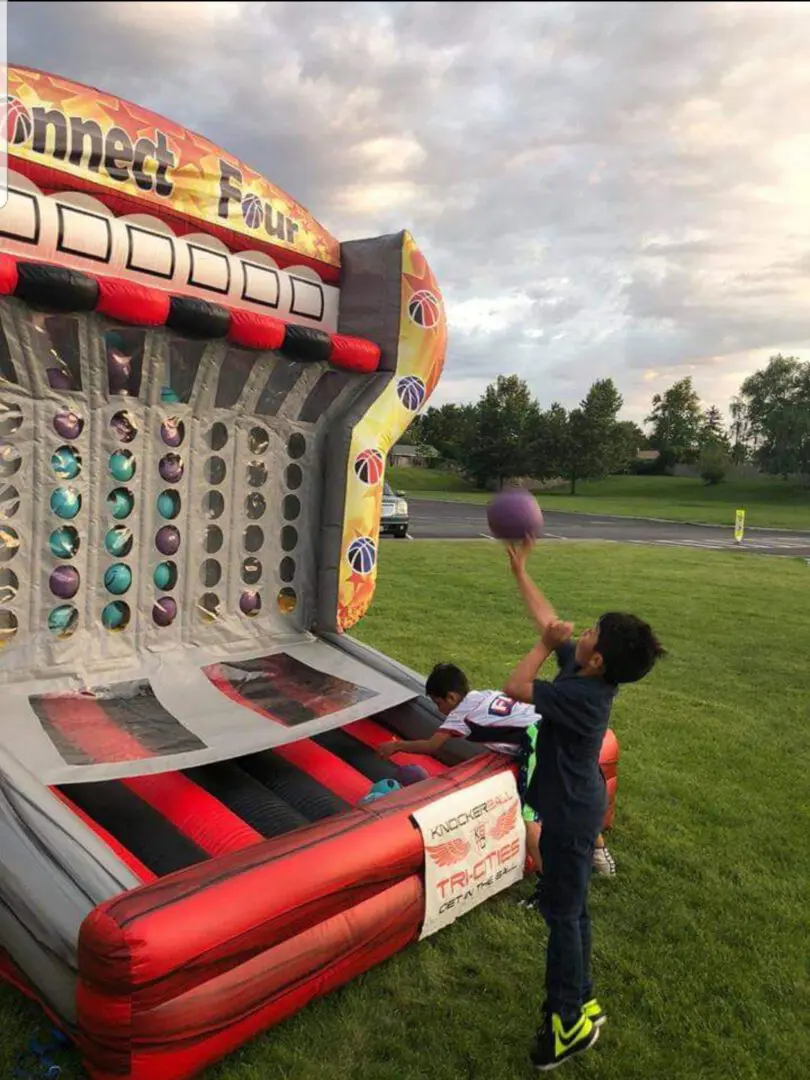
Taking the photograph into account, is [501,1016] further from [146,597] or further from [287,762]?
[146,597]

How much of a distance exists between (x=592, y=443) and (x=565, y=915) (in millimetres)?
46346

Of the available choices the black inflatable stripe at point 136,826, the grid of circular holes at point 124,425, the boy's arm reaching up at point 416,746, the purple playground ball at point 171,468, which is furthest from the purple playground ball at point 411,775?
the grid of circular holes at point 124,425

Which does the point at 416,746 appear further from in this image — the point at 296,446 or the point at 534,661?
the point at 296,446

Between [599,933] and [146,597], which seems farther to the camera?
[146,597]

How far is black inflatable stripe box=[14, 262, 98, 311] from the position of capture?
3.22 m

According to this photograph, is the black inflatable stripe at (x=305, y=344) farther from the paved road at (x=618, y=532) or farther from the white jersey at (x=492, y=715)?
the paved road at (x=618, y=532)

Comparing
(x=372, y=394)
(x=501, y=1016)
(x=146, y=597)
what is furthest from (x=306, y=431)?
(x=501, y=1016)

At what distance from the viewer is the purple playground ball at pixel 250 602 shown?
4.52m

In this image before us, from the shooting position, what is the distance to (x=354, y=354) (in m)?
4.48

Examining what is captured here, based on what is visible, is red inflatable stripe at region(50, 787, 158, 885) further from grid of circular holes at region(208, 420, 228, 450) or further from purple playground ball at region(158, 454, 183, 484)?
grid of circular holes at region(208, 420, 228, 450)

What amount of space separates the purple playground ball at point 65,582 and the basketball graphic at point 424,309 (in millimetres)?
2241

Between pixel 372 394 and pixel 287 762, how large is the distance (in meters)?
2.05

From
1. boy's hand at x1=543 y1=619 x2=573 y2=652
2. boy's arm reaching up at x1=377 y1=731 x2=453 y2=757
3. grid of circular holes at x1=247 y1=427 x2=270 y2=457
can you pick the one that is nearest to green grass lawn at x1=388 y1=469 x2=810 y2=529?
grid of circular holes at x1=247 y1=427 x2=270 y2=457

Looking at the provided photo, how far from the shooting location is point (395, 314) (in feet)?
15.1
